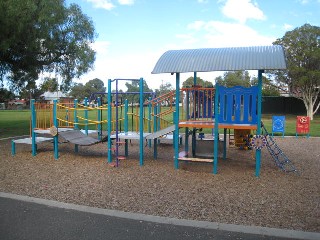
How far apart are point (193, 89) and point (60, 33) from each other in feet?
28.9

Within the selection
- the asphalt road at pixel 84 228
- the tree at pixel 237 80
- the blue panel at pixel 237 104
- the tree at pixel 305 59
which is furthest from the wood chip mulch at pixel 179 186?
the tree at pixel 237 80

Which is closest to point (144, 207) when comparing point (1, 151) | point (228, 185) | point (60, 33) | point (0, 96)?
point (228, 185)

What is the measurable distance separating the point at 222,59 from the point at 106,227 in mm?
4480

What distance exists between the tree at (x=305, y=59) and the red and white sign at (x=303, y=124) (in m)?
14.2

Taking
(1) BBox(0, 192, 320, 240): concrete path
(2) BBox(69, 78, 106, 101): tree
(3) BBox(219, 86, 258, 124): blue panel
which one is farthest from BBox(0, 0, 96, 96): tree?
(2) BBox(69, 78, 106, 101): tree

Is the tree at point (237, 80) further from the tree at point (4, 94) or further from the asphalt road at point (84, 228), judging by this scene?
the asphalt road at point (84, 228)

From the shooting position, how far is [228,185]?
20.3 ft

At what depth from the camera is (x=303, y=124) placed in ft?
48.5

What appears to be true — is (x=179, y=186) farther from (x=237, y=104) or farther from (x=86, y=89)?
(x=86, y=89)

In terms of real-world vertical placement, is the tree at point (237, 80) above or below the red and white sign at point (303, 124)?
above

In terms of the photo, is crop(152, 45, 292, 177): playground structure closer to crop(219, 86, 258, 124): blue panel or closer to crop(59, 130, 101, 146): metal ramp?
crop(219, 86, 258, 124): blue panel

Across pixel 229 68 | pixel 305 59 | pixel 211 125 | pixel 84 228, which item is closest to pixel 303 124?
pixel 211 125

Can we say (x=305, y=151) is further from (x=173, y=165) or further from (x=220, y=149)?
(x=173, y=165)

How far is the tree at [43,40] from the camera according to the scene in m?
11.2
